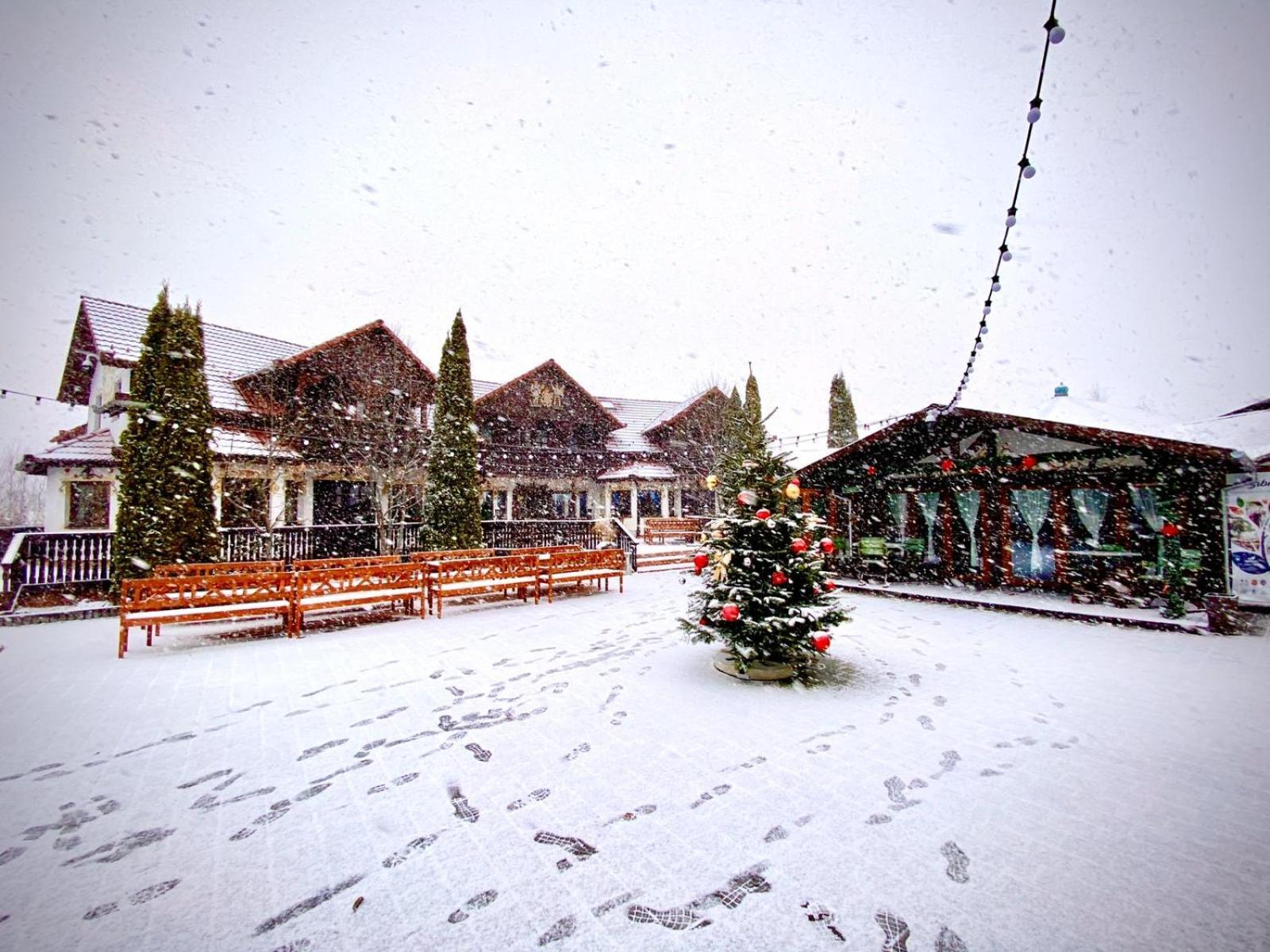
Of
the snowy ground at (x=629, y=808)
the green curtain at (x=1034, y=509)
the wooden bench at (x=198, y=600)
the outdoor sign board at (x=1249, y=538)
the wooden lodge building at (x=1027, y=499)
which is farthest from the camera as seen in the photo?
the green curtain at (x=1034, y=509)

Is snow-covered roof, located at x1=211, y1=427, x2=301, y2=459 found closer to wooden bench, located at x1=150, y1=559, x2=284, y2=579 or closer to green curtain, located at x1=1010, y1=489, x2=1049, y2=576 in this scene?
wooden bench, located at x1=150, y1=559, x2=284, y2=579

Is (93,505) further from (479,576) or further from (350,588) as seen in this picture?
(479,576)

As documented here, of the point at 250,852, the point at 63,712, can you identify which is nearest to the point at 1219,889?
the point at 250,852

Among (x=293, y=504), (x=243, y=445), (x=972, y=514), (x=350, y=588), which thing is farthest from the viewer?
(x=293, y=504)

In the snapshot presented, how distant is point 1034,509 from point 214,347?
23.9 metres

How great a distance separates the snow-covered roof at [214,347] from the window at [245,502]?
2.33 metres

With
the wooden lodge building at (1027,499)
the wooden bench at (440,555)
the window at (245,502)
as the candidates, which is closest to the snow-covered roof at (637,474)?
the wooden lodge building at (1027,499)

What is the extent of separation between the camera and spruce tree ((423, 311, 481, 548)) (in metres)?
14.9

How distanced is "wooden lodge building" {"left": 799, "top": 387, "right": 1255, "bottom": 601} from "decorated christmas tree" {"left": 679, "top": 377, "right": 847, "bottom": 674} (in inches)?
285

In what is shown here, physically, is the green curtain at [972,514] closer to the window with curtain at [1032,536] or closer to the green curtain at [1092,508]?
the window with curtain at [1032,536]

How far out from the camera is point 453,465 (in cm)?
1516

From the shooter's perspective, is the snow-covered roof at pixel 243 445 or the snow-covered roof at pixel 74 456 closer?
the snow-covered roof at pixel 74 456

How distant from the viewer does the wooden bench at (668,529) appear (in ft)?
70.2

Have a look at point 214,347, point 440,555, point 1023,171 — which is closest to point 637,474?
point 440,555
